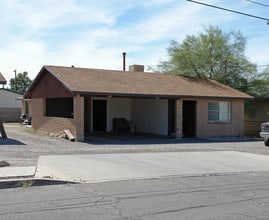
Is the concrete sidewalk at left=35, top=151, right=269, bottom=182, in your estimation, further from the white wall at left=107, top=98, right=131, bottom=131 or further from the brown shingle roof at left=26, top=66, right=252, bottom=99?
the white wall at left=107, top=98, right=131, bottom=131

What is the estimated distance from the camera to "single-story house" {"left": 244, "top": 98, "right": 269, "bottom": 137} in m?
33.4

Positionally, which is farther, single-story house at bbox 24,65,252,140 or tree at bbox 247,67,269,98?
tree at bbox 247,67,269,98

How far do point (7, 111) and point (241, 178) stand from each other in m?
37.1

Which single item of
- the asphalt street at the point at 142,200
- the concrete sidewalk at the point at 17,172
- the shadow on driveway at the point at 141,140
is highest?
the concrete sidewalk at the point at 17,172

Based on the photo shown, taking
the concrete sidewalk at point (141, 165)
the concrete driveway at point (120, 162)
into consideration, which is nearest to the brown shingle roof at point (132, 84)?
the concrete driveway at point (120, 162)

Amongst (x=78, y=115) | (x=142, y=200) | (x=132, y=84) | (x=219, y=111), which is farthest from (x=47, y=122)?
(x=142, y=200)

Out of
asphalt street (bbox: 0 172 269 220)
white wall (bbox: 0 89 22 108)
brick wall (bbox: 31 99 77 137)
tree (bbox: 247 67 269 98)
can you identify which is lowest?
asphalt street (bbox: 0 172 269 220)

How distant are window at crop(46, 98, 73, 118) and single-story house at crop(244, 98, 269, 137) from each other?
14934mm

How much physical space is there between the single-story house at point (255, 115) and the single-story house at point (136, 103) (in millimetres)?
5556

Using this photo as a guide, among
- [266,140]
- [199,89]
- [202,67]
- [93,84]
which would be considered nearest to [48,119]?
[93,84]

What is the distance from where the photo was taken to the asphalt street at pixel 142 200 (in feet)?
23.8

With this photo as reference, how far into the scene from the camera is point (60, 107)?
2652 centimetres

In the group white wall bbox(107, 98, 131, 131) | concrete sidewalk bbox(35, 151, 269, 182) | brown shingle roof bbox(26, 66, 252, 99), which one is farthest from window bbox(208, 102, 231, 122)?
concrete sidewalk bbox(35, 151, 269, 182)

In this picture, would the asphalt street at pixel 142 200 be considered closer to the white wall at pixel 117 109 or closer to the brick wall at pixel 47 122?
the brick wall at pixel 47 122
